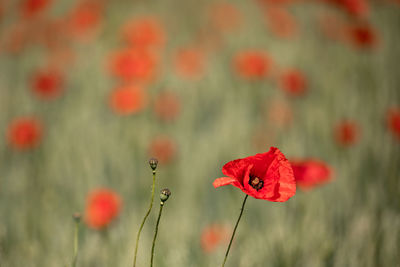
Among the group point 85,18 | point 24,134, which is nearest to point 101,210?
point 24,134

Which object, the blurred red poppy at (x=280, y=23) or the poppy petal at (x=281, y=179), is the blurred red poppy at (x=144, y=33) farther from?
the poppy petal at (x=281, y=179)

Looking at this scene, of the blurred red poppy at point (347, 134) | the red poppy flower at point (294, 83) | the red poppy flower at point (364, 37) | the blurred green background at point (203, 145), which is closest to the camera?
the blurred green background at point (203, 145)

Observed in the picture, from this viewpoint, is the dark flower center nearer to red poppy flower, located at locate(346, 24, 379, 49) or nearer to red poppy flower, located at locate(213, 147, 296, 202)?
red poppy flower, located at locate(213, 147, 296, 202)

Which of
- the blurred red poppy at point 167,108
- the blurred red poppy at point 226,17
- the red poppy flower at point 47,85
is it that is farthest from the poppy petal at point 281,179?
the blurred red poppy at point 226,17

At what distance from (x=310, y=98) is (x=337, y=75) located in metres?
0.28

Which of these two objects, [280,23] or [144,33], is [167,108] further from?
[280,23]

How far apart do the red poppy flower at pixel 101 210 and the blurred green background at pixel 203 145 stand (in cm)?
4

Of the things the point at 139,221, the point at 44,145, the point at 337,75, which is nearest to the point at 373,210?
the point at 139,221

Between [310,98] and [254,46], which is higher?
[254,46]

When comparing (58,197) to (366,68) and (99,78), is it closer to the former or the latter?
(99,78)

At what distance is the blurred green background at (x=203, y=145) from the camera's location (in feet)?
3.60

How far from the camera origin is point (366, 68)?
6.73 feet

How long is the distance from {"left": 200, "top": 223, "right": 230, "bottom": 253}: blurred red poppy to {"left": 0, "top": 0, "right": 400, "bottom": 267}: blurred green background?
0.02 m

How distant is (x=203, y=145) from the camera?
172cm
